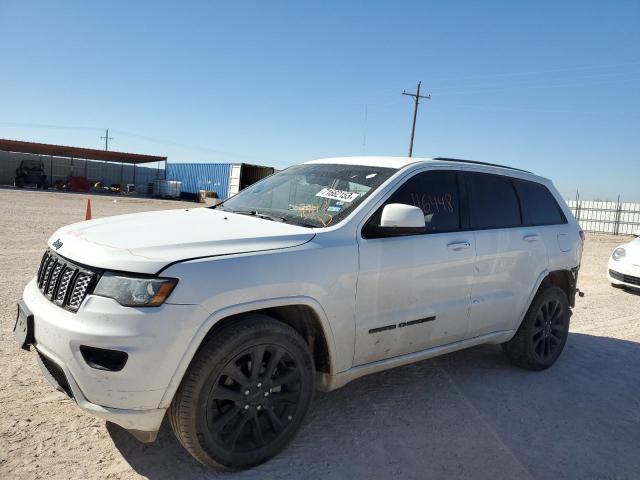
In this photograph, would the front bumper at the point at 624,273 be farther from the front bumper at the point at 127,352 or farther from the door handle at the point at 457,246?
the front bumper at the point at 127,352

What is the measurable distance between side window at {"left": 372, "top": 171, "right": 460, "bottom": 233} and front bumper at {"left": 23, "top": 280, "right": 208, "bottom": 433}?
175cm

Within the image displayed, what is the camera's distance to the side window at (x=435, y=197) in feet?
12.0

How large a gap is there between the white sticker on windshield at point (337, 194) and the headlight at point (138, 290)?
141cm

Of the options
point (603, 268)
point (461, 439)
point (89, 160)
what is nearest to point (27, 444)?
point (461, 439)

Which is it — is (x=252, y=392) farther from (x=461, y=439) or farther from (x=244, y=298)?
(x=461, y=439)

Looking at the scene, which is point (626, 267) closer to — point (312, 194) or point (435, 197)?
point (435, 197)

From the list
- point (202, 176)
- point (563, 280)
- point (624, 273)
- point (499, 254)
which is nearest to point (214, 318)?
point (499, 254)

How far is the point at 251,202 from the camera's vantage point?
3.93m

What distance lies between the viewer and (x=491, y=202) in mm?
4316

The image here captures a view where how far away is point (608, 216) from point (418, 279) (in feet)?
102

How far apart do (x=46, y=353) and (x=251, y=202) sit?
180 centimetres

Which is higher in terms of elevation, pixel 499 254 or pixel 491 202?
pixel 491 202

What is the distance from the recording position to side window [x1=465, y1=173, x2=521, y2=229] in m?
4.14

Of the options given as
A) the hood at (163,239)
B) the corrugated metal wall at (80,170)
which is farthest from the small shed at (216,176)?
the hood at (163,239)
